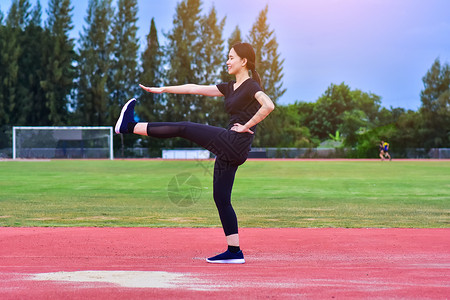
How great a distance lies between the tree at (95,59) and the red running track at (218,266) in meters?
60.0

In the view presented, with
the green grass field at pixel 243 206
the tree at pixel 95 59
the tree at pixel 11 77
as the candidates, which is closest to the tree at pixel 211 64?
the tree at pixel 95 59

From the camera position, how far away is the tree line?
66.9 m

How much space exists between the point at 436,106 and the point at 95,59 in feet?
134

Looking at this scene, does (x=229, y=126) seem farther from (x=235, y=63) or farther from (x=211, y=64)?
(x=211, y=64)

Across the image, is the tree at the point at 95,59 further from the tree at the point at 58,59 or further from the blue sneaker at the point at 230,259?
the blue sneaker at the point at 230,259

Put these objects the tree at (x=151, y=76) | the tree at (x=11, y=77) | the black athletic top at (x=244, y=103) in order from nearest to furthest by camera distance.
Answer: the black athletic top at (x=244, y=103)
the tree at (x=11, y=77)
the tree at (x=151, y=76)

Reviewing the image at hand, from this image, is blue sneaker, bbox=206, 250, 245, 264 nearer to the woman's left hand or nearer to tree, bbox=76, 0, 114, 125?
the woman's left hand

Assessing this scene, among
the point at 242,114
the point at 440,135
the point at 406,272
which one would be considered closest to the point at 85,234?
the point at 242,114

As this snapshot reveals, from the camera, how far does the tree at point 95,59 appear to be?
220ft

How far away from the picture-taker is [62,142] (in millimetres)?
55844

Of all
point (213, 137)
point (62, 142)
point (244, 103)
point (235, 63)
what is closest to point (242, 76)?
point (235, 63)

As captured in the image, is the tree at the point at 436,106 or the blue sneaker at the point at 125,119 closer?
the blue sneaker at the point at 125,119

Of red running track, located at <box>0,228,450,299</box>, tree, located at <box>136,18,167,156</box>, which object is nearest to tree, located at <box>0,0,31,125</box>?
tree, located at <box>136,18,167,156</box>

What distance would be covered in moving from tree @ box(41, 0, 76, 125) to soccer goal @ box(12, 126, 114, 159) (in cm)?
1217
